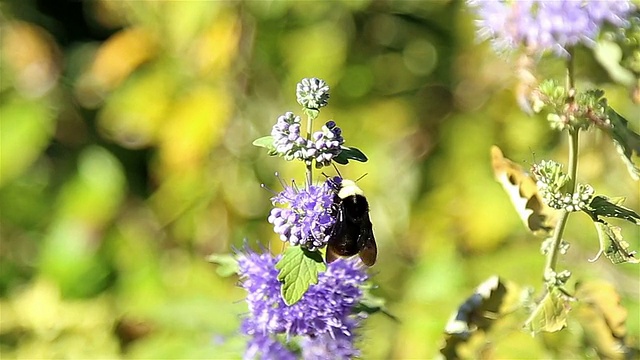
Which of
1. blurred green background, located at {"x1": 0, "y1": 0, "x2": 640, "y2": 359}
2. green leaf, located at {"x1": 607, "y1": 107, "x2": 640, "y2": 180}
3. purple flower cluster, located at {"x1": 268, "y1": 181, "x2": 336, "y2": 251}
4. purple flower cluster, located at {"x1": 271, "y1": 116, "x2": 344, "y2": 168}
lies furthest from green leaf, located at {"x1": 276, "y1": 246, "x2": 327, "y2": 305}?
blurred green background, located at {"x1": 0, "y1": 0, "x2": 640, "y2": 359}

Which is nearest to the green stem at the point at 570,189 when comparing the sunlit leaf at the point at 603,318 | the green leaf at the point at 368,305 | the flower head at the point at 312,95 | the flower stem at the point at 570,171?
the flower stem at the point at 570,171

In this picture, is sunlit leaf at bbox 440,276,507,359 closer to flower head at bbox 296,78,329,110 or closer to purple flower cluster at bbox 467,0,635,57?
purple flower cluster at bbox 467,0,635,57

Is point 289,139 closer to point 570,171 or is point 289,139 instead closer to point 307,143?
point 307,143

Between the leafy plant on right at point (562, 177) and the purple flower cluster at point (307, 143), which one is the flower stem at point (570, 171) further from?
the purple flower cluster at point (307, 143)

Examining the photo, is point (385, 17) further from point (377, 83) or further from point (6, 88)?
point (6, 88)

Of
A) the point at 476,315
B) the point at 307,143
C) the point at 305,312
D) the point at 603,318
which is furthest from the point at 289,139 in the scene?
the point at 603,318
